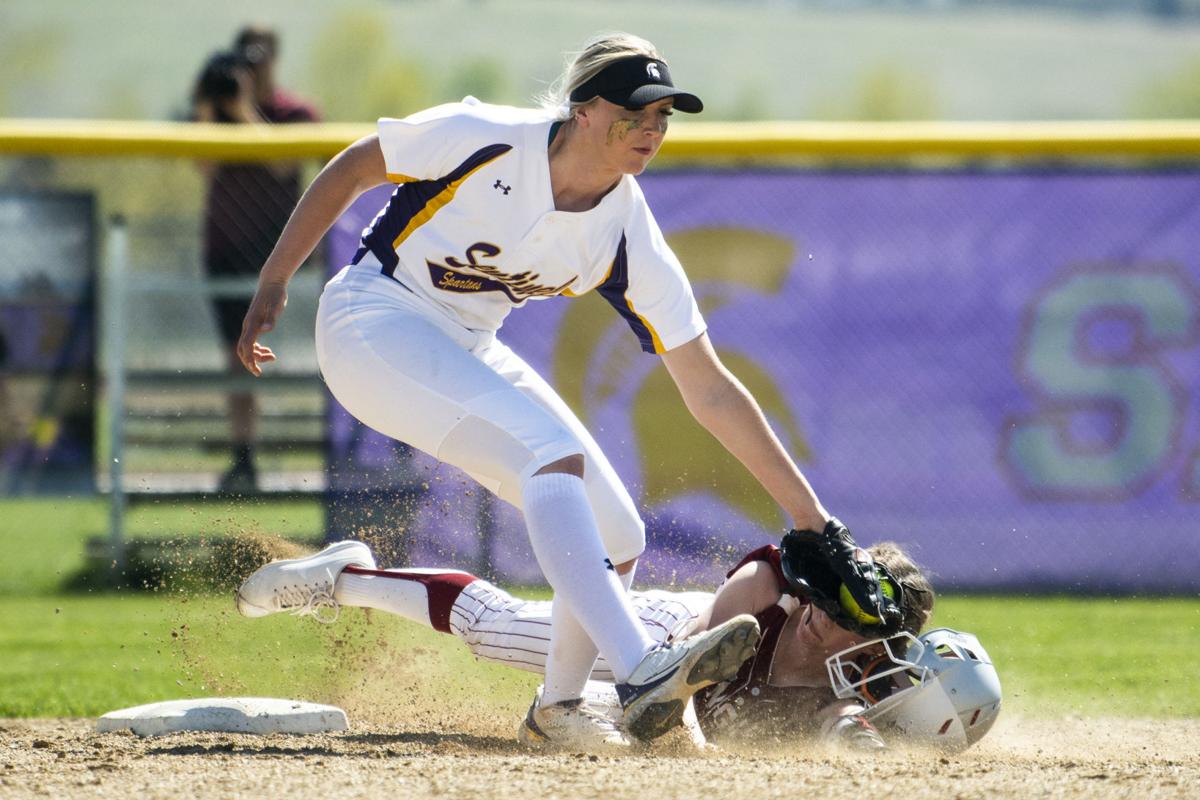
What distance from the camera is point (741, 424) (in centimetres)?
402

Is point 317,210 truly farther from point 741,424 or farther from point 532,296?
point 741,424

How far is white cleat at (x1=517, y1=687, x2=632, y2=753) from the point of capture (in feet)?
12.9

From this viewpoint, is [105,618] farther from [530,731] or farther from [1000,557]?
[1000,557]

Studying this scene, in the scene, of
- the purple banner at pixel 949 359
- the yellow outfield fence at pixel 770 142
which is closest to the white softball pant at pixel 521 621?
the purple banner at pixel 949 359

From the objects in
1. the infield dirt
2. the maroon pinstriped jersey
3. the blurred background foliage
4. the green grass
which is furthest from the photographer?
the blurred background foliage

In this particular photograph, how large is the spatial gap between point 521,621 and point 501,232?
3.77 feet

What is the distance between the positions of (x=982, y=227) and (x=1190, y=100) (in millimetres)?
38742

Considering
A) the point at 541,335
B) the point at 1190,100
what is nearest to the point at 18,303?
the point at 541,335

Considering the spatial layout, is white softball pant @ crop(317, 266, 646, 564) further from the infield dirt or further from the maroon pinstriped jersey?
the infield dirt

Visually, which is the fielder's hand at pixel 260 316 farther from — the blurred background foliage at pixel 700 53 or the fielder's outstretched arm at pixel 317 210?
the blurred background foliage at pixel 700 53

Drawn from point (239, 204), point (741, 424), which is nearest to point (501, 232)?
point (741, 424)

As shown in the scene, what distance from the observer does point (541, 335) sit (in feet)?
24.2

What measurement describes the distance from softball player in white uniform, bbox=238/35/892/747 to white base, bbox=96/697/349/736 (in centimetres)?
70

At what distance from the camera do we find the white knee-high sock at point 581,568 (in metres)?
3.56
